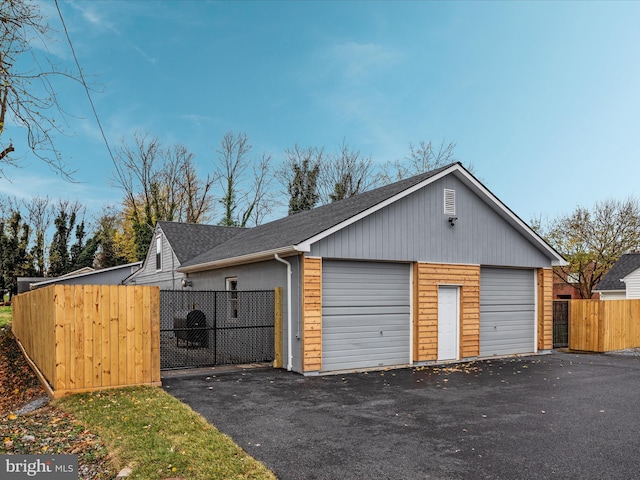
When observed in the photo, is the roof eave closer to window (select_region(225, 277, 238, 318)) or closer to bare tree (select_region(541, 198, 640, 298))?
window (select_region(225, 277, 238, 318))

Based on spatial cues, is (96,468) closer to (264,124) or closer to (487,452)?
(487,452)

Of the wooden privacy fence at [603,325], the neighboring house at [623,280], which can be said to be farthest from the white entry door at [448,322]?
the neighboring house at [623,280]

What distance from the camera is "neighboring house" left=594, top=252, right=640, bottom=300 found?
91.4 feet

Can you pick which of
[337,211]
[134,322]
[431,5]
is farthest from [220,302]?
[431,5]

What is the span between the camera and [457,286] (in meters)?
12.5

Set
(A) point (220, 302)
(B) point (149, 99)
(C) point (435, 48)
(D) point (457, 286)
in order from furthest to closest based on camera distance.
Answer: (B) point (149, 99)
(C) point (435, 48)
(A) point (220, 302)
(D) point (457, 286)

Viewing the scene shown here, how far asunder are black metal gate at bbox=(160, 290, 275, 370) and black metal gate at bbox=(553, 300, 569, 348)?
10162mm

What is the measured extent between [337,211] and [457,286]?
380cm

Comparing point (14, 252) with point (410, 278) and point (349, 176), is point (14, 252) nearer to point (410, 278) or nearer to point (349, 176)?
point (349, 176)

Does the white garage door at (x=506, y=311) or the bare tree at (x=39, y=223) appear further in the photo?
the bare tree at (x=39, y=223)

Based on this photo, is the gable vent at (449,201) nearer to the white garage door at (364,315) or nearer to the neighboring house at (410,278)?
the neighboring house at (410,278)

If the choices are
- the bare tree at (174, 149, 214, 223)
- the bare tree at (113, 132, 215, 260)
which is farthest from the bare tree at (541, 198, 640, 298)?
the bare tree at (113, 132, 215, 260)

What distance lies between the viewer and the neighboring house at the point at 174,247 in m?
19.4

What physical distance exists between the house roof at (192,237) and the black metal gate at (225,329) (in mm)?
4773
